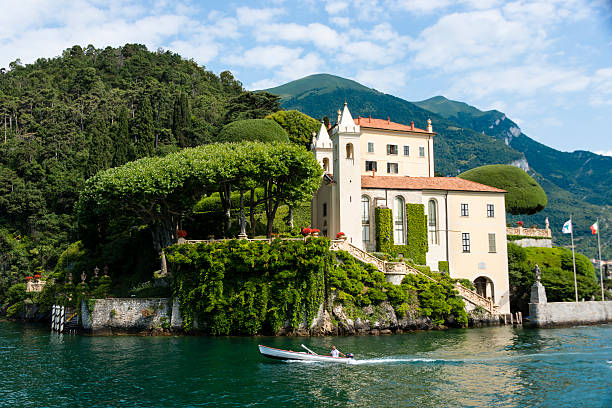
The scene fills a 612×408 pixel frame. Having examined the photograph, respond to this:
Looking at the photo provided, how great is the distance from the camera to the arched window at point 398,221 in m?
54.9

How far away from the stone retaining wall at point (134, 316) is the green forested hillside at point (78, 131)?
1153 cm

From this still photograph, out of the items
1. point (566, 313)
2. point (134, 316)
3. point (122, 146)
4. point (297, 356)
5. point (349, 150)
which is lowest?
point (297, 356)

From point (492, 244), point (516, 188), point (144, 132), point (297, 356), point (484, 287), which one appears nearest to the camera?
point (297, 356)

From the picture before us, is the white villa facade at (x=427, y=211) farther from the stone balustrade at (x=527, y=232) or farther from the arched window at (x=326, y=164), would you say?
the stone balustrade at (x=527, y=232)

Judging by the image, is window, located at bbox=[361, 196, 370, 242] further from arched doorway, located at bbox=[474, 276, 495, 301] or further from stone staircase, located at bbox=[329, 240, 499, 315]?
arched doorway, located at bbox=[474, 276, 495, 301]

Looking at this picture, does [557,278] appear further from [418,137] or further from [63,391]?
[63,391]

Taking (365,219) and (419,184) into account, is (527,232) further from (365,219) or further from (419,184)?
(365,219)

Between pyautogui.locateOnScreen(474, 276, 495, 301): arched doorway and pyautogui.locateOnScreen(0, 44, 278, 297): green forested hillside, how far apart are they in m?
35.8

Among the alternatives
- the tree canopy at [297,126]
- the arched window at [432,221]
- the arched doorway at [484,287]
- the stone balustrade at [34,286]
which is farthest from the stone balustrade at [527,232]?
the stone balustrade at [34,286]

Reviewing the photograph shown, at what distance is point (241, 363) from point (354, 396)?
29.7 ft

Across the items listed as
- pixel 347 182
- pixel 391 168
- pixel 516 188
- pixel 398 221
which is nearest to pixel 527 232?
pixel 516 188

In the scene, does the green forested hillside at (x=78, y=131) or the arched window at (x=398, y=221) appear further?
the green forested hillside at (x=78, y=131)

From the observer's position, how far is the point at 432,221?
2237 inches

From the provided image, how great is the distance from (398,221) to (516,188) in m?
24.2
